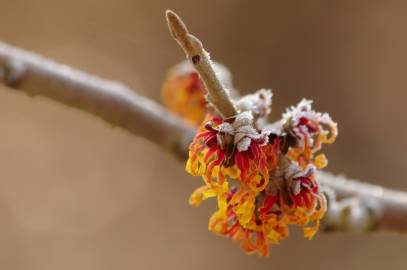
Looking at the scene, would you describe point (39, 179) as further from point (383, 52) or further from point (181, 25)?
point (181, 25)

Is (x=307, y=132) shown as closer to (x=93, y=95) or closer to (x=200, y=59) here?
(x=200, y=59)

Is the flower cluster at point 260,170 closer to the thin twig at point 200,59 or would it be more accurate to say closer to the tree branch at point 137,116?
the thin twig at point 200,59

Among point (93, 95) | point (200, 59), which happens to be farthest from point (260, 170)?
point (93, 95)

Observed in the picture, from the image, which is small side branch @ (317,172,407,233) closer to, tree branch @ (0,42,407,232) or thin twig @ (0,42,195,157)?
tree branch @ (0,42,407,232)

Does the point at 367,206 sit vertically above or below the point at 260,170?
above

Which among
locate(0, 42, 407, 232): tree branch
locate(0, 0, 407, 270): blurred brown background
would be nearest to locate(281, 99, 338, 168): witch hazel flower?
locate(0, 42, 407, 232): tree branch

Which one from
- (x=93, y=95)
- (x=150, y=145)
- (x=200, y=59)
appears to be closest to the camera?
(x=200, y=59)
